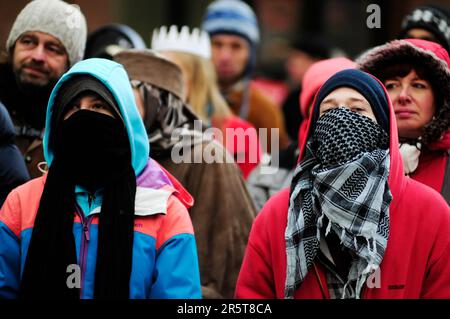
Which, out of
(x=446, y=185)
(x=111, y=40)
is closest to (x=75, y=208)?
(x=446, y=185)

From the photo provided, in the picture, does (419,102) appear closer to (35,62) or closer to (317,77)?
(317,77)

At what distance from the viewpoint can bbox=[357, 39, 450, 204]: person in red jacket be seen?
5664mm

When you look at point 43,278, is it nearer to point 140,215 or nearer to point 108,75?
point 140,215

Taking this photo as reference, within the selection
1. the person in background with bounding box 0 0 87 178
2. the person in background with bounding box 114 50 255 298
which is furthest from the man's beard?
the person in background with bounding box 114 50 255 298

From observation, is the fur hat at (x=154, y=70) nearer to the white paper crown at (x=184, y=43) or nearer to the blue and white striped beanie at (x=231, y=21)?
the white paper crown at (x=184, y=43)

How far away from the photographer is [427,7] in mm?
7457

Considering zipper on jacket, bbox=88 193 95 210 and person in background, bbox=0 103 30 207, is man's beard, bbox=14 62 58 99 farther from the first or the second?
zipper on jacket, bbox=88 193 95 210

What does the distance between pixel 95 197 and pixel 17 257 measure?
0.40 meters

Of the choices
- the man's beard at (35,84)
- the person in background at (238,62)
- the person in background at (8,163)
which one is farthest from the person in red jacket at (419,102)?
the person in background at (238,62)

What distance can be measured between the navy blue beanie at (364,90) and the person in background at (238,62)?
3.39 m

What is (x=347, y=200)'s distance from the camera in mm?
4871

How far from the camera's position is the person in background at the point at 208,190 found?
6.02 meters

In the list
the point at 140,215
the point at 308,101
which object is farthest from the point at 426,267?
the point at 308,101
